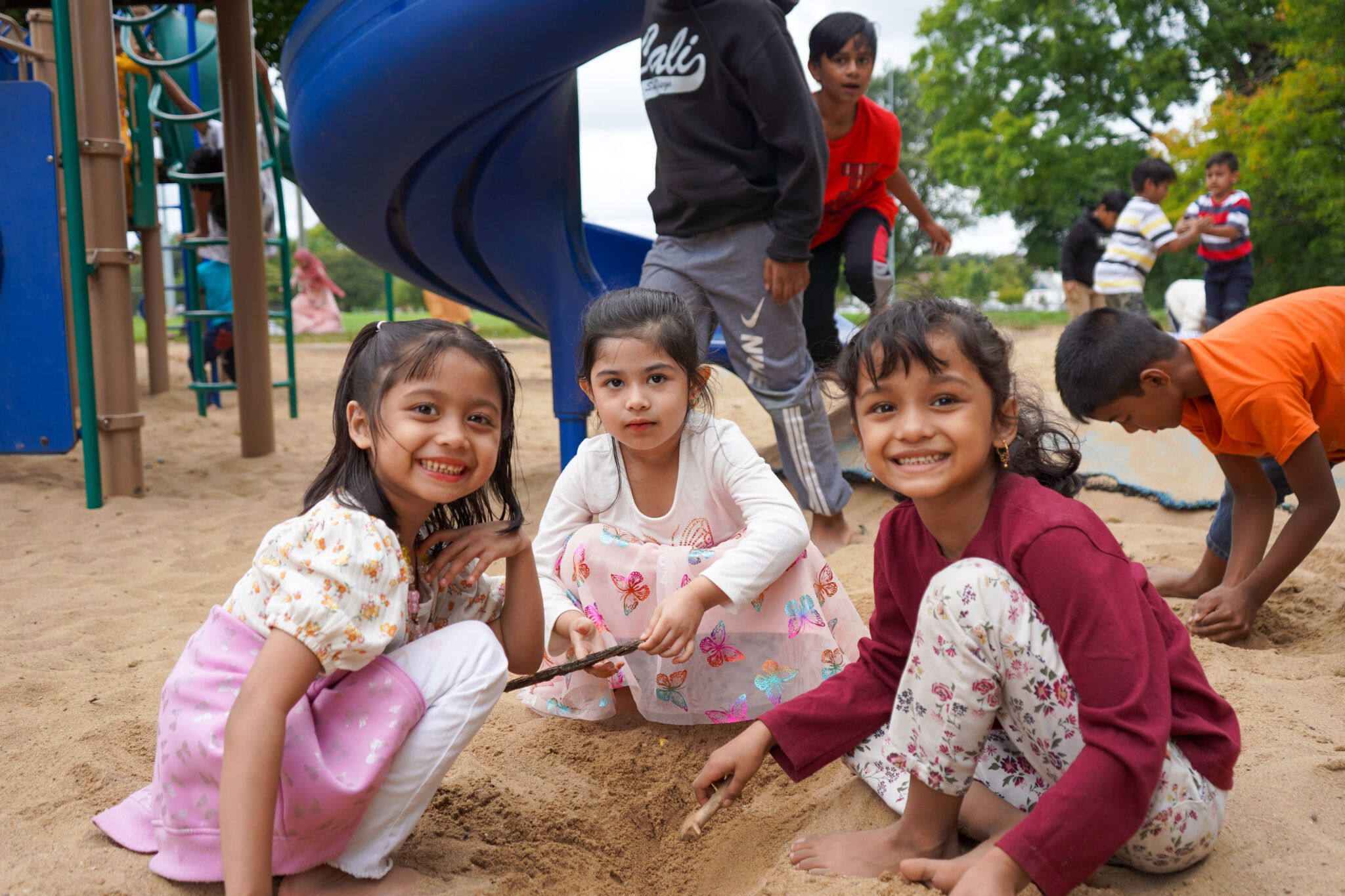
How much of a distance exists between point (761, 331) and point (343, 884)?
6.83 ft

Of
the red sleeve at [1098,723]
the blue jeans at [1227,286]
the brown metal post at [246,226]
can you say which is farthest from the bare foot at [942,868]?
the blue jeans at [1227,286]

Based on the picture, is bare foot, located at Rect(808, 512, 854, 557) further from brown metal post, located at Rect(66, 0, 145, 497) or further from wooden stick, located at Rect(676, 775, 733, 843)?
brown metal post, located at Rect(66, 0, 145, 497)

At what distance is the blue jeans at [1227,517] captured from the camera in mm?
2625

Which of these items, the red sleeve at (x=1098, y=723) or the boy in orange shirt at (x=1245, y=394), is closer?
the red sleeve at (x=1098, y=723)

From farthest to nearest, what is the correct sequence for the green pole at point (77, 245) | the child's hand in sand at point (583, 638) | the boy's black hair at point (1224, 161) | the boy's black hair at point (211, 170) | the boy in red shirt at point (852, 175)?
the boy's black hair at point (1224, 161)
the boy's black hair at point (211, 170)
the green pole at point (77, 245)
the boy in red shirt at point (852, 175)
the child's hand in sand at point (583, 638)

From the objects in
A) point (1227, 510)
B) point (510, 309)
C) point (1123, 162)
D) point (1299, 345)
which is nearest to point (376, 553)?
point (1299, 345)

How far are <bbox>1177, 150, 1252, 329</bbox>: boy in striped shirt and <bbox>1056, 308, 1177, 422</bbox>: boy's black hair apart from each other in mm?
5383

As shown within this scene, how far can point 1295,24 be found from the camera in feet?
36.4

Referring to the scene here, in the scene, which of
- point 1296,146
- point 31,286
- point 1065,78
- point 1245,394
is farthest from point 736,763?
point 1065,78

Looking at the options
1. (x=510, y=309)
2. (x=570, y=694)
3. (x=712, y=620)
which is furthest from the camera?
(x=510, y=309)

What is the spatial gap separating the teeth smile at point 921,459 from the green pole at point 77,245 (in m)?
3.62

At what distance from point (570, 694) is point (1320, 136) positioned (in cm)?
1289

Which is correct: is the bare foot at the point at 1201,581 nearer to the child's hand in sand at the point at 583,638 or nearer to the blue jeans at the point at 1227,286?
A: the child's hand in sand at the point at 583,638

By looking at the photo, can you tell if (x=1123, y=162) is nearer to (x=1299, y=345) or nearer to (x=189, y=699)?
(x=1299, y=345)
